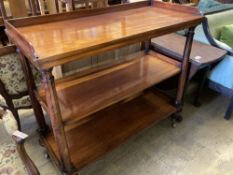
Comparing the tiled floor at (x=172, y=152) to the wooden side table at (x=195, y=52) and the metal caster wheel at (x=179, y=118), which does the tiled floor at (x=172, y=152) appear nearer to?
the metal caster wheel at (x=179, y=118)

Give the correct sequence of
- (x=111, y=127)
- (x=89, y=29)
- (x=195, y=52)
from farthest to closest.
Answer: (x=195, y=52), (x=111, y=127), (x=89, y=29)

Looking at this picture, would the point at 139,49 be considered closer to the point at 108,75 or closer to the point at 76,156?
the point at 108,75

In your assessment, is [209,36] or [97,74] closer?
[97,74]

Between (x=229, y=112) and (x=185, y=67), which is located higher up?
(x=185, y=67)

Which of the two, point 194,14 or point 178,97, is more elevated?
point 194,14

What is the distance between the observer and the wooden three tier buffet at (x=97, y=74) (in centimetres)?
93

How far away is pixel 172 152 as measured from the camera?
1605 mm

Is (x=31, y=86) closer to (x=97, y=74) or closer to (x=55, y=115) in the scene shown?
(x=55, y=115)

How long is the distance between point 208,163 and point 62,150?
1.07 meters

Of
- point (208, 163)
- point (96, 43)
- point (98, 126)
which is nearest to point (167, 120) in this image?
point (208, 163)

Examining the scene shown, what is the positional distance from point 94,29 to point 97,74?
51cm

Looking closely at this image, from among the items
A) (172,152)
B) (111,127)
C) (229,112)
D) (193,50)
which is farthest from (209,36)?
(111,127)

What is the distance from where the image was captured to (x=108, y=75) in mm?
1571

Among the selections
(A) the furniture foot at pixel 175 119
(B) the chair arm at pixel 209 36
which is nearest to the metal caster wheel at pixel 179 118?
(A) the furniture foot at pixel 175 119
